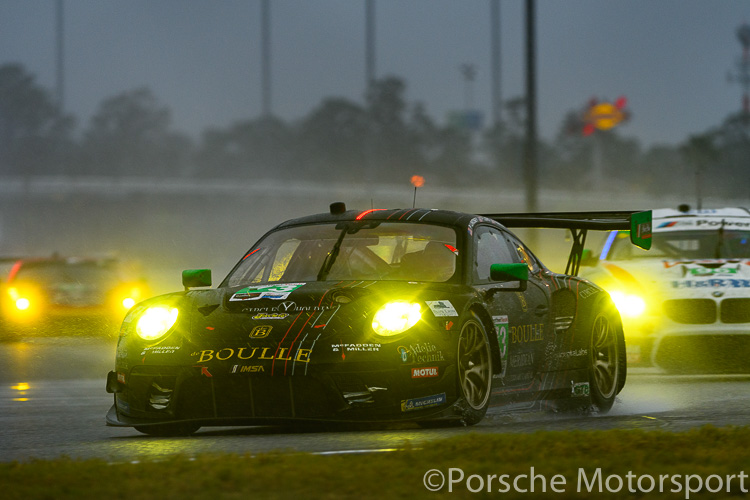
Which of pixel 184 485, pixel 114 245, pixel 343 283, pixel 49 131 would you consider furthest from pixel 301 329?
pixel 49 131

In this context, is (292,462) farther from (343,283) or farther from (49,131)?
(49,131)

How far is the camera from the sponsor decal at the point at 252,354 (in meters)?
6.42

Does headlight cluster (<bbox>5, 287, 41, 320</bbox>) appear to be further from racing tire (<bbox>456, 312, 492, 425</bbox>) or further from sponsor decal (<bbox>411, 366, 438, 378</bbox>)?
sponsor decal (<bbox>411, 366, 438, 378</bbox>)

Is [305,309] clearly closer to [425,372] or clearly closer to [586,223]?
[425,372]

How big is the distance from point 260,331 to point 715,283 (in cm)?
659

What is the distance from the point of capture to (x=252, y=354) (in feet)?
21.3

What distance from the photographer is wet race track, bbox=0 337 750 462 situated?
6.32 metres

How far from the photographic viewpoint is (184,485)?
4.62m

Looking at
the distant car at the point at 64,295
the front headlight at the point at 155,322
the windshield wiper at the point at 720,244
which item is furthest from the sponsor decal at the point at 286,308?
the distant car at the point at 64,295

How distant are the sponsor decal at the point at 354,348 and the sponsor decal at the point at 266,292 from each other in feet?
2.05

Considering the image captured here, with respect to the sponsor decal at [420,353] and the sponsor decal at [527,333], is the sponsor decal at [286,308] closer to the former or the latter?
the sponsor decal at [420,353]

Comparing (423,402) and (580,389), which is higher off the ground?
(423,402)

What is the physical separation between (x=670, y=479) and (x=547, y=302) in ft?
11.5

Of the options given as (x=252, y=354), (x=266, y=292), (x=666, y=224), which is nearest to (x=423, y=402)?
(x=252, y=354)
